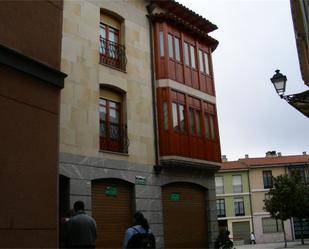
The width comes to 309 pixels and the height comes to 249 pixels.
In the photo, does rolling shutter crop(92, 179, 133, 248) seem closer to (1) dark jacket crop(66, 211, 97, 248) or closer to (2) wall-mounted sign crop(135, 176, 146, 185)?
(2) wall-mounted sign crop(135, 176, 146, 185)

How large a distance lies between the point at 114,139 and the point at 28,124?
9.07 m

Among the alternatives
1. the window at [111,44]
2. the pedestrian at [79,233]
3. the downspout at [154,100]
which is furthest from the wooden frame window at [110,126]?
the pedestrian at [79,233]

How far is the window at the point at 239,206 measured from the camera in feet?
200

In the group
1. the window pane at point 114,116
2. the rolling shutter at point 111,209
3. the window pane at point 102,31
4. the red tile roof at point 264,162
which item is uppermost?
the red tile roof at point 264,162

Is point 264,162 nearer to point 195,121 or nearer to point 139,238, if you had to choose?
point 195,121

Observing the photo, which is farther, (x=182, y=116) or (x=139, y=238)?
(x=182, y=116)

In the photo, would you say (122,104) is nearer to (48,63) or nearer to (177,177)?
(177,177)

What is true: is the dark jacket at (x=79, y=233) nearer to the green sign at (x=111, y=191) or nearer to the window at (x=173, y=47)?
the green sign at (x=111, y=191)

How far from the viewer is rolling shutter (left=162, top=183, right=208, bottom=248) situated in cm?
1903

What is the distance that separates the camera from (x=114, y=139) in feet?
57.2

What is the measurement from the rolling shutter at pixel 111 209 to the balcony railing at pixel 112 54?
435cm

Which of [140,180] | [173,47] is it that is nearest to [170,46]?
[173,47]

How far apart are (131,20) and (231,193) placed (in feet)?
152

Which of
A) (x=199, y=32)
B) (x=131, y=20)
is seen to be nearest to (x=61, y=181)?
(x=131, y=20)
